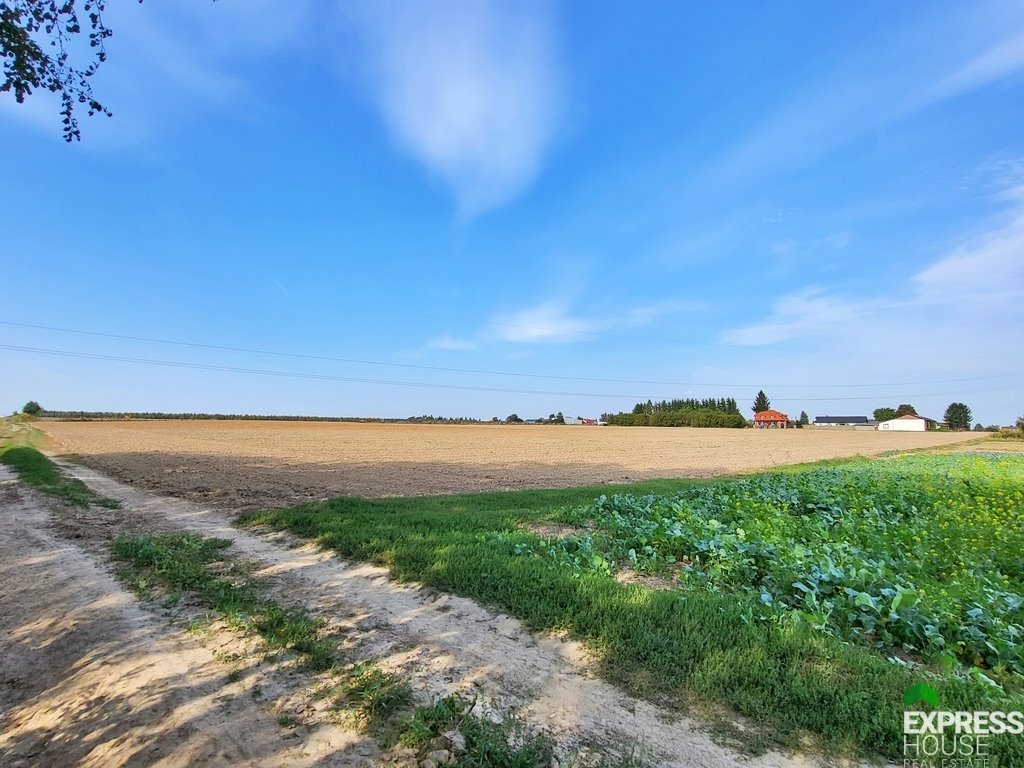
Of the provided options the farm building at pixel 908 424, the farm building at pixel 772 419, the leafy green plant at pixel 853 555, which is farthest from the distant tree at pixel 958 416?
the leafy green plant at pixel 853 555

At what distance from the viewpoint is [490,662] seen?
4.04 m

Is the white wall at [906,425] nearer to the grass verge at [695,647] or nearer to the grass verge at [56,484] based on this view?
the grass verge at [695,647]

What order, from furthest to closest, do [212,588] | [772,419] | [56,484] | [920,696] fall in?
[772,419] < [56,484] < [212,588] < [920,696]

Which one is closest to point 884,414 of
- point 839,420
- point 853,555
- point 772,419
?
point 839,420

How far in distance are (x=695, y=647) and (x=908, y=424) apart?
162456mm

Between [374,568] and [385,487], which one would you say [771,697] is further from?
[385,487]

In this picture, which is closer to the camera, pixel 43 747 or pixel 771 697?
pixel 43 747

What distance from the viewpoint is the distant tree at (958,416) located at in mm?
128750

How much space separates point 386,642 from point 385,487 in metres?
12.8

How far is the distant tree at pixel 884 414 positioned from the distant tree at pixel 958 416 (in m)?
9.84

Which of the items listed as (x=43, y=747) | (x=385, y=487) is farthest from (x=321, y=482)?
(x=43, y=747)

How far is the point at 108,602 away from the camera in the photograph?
527 centimetres

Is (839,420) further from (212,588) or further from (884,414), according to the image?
(212,588)

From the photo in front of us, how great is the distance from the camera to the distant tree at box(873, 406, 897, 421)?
145 meters
